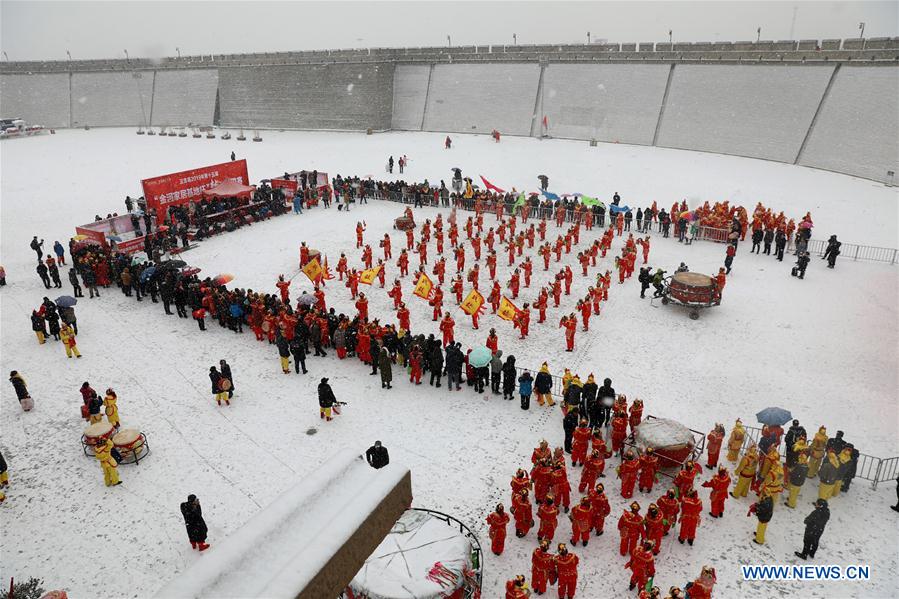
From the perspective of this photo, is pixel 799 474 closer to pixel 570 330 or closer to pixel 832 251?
pixel 570 330

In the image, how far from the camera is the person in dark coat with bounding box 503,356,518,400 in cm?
1237

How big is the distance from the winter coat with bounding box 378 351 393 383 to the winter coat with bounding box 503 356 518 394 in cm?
264

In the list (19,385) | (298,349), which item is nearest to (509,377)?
(298,349)

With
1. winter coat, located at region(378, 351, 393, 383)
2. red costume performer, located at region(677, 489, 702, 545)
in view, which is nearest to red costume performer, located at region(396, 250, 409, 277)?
winter coat, located at region(378, 351, 393, 383)

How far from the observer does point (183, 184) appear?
26109mm

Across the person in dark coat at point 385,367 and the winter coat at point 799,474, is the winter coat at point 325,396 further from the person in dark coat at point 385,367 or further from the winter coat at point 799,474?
the winter coat at point 799,474

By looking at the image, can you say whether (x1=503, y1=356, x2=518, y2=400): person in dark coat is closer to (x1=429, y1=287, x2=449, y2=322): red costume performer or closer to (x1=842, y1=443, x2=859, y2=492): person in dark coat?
(x1=429, y1=287, x2=449, y2=322): red costume performer

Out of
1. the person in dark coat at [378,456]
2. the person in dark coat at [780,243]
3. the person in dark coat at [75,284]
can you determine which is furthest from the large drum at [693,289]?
the person in dark coat at [75,284]

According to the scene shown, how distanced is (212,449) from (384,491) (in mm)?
9084

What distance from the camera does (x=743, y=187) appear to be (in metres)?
29.9

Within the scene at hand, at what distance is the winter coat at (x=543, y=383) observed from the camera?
12000mm

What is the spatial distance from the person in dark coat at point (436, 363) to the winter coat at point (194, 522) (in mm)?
5874

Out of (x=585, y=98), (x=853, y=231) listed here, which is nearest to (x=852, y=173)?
(x=853, y=231)

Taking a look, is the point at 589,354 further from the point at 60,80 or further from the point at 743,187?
the point at 60,80
